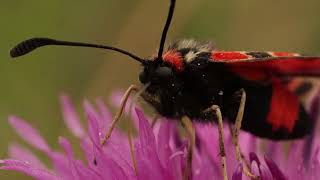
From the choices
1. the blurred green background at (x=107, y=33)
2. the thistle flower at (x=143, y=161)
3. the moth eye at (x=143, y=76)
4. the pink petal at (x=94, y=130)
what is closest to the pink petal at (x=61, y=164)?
the thistle flower at (x=143, y=161)

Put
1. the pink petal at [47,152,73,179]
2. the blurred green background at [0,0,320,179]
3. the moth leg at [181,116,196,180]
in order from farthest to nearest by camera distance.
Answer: the blurred green background at [0,0,320,179] → the pink petal at [47,152,73,179] → the moth leg at [181,116,196,180]

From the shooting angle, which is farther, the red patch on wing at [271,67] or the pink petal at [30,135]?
the pink petal at [30,135]

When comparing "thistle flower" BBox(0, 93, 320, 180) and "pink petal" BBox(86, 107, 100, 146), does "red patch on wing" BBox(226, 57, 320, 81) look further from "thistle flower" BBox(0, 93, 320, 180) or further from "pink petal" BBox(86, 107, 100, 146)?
"pink petal" BBox(86, 107, 100, 146)

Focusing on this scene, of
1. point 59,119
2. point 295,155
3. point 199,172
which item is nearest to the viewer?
point 199,172

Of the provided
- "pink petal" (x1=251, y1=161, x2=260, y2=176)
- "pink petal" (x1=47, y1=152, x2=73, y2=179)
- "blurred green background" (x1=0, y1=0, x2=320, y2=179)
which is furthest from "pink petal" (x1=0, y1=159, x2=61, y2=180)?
"blurred green background" (x1=0, y1=0, x2=320, y2=179)

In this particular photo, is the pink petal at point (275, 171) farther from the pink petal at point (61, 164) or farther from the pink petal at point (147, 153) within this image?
the pink petal at point (61, 164)

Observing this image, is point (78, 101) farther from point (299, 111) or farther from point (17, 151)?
point (299, 111)

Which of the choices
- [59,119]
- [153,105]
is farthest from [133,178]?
[59,119]
